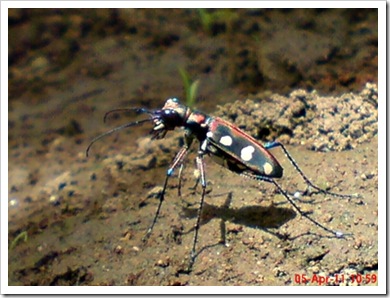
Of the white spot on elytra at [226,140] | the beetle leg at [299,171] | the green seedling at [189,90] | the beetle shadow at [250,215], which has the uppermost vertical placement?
the green seedling at [189,90]

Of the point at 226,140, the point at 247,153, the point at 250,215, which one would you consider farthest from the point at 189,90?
the point at 250,215

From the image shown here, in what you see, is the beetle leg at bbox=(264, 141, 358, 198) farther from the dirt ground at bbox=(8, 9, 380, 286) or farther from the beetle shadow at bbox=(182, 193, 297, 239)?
the beetle shadow at bbox=(182, 193, 297, 239)

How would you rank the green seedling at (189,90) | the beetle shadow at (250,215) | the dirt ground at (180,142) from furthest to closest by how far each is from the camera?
1. the green seedling at (189,90)
2. the beetle shadow at (250,215)
3. the dirt ground at (180,142)

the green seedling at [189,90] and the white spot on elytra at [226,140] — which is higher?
the green seedling at [189,90]

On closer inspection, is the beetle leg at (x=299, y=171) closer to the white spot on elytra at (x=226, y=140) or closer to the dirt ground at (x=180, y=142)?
the dirt ground at (x=180, y=142)

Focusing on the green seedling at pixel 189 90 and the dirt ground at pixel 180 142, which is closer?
the dirt ground at pixel 180 142

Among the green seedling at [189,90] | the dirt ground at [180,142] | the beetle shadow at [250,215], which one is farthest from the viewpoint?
the green seedling at [189,90]

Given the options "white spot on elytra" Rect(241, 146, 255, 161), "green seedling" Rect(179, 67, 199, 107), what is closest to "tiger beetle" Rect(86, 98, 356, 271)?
"white spot on elytra" Rect(241, 146, 255, 161)

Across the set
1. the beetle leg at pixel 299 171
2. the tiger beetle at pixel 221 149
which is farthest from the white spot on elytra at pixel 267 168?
the beetle leg at pixel 299 171
